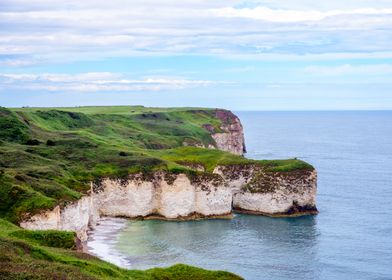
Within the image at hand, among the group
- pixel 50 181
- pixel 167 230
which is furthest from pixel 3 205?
pixel 167 230

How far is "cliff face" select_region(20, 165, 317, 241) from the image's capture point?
267 feet

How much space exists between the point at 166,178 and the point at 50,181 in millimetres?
18723

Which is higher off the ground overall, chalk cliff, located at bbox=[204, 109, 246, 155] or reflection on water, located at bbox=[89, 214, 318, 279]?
chalk cliff, located at bbox=[204, 109, 246, 155]

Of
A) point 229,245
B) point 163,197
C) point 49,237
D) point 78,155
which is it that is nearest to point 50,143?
point 78,155

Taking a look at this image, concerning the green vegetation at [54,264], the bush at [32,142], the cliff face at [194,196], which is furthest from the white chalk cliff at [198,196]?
the green vegetation at [54,264]

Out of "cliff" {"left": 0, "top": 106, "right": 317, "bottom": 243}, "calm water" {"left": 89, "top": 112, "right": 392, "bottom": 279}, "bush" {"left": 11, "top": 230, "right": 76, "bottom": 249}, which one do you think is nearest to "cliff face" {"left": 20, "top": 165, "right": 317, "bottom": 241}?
"cliff" {"left": 0, "top": 106, "right": 317, "bottom": 243}

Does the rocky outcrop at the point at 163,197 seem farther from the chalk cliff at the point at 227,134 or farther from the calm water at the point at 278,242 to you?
the chalk cliff at the point at 227,134

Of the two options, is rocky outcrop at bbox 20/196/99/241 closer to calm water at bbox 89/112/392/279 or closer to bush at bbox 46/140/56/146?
calm water at bbox 89/112/392/279

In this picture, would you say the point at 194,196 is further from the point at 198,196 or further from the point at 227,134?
the point at 227,134

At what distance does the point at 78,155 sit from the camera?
8725 centimetres

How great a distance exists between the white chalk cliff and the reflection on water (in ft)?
7.57

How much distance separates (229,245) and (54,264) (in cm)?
3380

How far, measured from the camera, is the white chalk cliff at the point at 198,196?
267 feet

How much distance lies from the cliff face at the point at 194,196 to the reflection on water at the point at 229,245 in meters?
2.34
